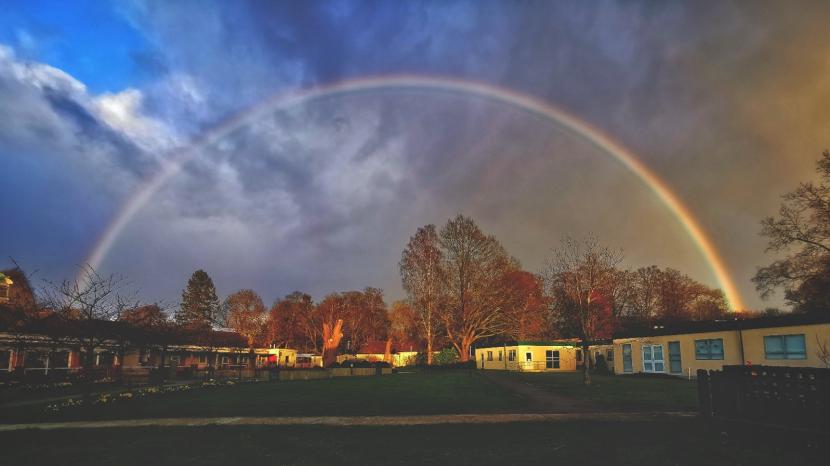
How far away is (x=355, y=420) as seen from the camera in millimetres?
14867

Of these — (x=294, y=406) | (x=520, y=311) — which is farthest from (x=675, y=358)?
(x=294, y=406)

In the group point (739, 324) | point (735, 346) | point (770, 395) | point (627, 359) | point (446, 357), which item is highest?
point (739, 324)

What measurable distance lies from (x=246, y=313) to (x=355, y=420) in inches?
3203

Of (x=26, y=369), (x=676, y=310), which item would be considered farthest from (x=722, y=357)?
(x=676, y=310)

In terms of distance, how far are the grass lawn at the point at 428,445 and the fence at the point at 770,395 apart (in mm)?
359

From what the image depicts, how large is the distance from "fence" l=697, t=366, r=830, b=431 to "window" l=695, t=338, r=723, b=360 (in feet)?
77.2

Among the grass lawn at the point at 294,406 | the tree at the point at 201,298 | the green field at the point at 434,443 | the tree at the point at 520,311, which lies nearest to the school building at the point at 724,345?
the green field at the point at 434,443

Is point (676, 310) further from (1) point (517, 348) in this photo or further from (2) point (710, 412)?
(2) point (710, 412)

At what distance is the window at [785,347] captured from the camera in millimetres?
27578

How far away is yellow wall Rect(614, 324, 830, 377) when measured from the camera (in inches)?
1056

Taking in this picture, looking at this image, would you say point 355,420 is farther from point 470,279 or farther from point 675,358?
point 470,279

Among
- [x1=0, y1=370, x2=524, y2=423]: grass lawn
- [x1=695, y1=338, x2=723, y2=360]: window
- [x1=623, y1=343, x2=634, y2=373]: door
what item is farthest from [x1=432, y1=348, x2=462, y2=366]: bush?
[x1=0, y1=370, x2=524, y2=423]: grass lawn

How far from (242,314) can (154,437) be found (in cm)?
8191

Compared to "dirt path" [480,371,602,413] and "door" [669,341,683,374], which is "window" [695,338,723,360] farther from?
"dirt path" [480,371,602,413]
